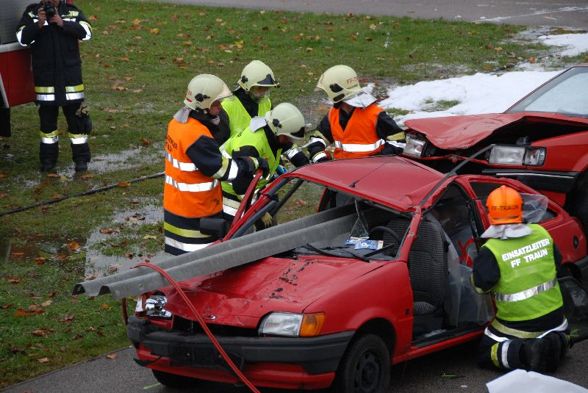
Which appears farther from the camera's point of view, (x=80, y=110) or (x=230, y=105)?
(x=80, y=110)

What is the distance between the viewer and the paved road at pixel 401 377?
23.2 feet

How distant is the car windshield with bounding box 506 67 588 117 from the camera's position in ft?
31.4

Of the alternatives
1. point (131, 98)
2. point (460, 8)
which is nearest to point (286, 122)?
point (131, 98)

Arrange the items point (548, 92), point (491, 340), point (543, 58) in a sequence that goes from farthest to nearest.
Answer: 1. point (543, 58)
2. point (548, 92)
3. point (491, 340)

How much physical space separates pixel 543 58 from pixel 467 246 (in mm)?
10605

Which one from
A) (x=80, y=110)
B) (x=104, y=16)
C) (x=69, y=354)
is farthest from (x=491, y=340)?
(x=104, y=16)

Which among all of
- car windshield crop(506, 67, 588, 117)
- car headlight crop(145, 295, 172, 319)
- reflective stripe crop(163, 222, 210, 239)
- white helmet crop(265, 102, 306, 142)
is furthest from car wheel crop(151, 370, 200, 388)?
car windshield crop(506, 67, 588, 117)

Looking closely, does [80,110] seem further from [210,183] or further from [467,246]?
[467,246]

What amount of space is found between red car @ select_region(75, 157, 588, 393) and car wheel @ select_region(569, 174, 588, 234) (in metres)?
0.84

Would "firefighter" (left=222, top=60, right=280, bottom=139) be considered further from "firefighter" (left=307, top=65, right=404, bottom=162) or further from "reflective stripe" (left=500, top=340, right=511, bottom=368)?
"reflective stripe" (left=500, top=340, right=511, bottom=368)

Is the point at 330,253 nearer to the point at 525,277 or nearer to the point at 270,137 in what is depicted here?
the point at 525,277

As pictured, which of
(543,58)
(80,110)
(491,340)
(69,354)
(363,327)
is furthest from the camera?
(543,58)

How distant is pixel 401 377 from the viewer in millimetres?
7219

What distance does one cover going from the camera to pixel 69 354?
7.95m
